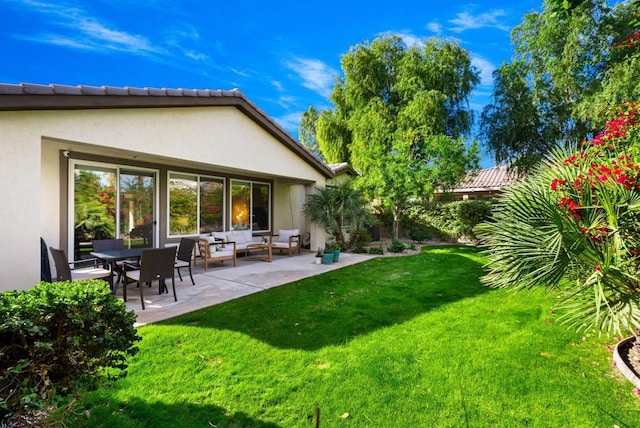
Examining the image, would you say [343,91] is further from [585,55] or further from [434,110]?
[585,55]

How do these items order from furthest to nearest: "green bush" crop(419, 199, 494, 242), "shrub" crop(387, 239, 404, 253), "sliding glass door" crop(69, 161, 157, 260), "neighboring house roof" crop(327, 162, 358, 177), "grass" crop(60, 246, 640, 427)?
"neighboring house roof" crop(327, 162, 358, 177) → "green bush" crop(419, 199, 494, 242) → "shrub" crop(387, 239, 404, 253) → "sliding glass door" crop(69, 161, 157, 260) → "grass" crop(60, 246, 640, 427)

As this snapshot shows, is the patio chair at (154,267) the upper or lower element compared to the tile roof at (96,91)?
lower

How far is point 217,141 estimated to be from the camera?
8.73 metres

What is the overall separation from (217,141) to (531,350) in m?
8.26

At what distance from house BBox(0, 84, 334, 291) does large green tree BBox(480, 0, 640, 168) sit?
38.7 ft

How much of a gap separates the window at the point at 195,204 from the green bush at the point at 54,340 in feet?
26.4

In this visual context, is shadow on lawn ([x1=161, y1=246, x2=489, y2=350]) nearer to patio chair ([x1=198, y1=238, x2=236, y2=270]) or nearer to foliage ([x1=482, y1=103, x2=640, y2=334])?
foliage ([x1=482, y1=103, x2=640, y2=334])

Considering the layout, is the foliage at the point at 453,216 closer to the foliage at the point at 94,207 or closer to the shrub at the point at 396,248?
the shrub at the point at 396,248

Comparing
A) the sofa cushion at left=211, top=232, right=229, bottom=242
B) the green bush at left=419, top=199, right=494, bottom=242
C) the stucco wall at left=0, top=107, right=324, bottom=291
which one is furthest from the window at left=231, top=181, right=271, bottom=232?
the green bush at left=419, top=199, right=494, bottom=242

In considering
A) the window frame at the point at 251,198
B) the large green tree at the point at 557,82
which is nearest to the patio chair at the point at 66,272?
the window frame at the point at 251,198

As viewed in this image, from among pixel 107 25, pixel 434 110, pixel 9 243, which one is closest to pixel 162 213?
pixel 9 243

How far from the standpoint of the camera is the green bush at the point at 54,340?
6.51ft

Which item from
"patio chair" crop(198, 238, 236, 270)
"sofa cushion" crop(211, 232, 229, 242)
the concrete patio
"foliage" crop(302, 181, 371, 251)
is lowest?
the concrete patio

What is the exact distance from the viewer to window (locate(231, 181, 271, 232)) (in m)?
12.2
